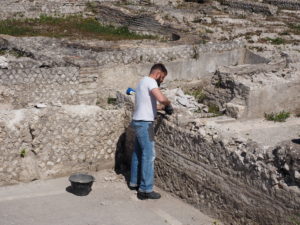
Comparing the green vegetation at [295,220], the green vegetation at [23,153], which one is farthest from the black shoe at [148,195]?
the green vegetation at [295,220]

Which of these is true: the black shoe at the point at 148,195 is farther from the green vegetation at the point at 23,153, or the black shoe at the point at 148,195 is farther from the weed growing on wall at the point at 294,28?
the weed growing on wall at the point at 294,28

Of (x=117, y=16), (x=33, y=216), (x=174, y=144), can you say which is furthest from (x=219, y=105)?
(x=117, y=16)

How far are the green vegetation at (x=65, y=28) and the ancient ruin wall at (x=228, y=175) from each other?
39.6 ft

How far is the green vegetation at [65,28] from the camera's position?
19.4 meters

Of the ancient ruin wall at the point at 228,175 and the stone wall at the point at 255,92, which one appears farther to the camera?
the stone wall at the point at 255,92

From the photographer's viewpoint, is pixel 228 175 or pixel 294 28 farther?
pixel 294 28

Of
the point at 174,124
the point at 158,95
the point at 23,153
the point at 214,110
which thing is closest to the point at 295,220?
the point at 174,124

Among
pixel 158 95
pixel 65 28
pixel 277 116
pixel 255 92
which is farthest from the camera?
pixel 65 28

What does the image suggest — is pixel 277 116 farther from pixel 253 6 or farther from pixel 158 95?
pixel 253 6

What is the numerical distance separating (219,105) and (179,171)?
4098 millimetres

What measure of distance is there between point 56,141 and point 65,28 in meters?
13.7

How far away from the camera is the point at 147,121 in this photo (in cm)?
737

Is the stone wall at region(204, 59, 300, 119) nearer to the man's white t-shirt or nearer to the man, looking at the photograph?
the man

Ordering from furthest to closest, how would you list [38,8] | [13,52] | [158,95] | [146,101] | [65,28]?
1. [38,8]
2. [65,28]
3. [13,52]
4. [146,101]
5. [158,95]
